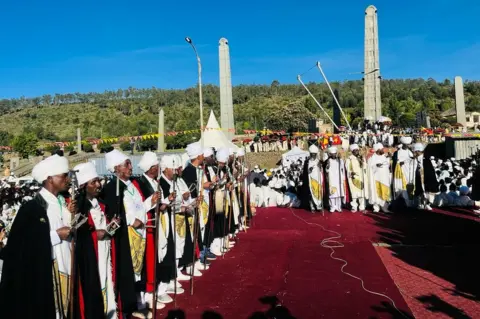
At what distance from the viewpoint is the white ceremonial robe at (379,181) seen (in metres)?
10.7

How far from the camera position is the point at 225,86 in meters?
23.1

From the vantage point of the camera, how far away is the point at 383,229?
8695 mm

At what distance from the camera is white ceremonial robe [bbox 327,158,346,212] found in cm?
1087

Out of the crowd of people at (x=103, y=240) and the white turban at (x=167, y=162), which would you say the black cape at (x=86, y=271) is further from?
the white turban at (x=167, y=162)

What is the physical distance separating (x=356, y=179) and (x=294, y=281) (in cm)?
577

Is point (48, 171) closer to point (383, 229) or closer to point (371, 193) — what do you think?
point (383, 229)

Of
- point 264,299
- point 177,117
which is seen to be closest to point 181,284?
point 264,299

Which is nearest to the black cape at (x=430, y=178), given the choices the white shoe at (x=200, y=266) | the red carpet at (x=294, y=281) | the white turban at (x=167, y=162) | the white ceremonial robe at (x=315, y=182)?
the white ceremonial robe at (x=315, y=182)

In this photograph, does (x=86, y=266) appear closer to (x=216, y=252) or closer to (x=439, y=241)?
(x=216, y=252)

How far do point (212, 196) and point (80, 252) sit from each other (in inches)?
141

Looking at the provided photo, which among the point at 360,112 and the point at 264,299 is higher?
the point at 360,112

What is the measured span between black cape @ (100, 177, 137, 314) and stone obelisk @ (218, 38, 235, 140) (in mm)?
19121

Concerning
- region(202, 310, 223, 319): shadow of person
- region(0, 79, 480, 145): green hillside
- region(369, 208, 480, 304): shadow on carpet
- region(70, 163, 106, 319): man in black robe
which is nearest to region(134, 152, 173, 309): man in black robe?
region(202, 310, 223, 319): shadow of person

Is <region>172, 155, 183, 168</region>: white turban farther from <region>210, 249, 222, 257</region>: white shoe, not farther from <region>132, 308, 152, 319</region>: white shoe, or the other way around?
<region>210, 249, 222, 257</region>: white shoe
